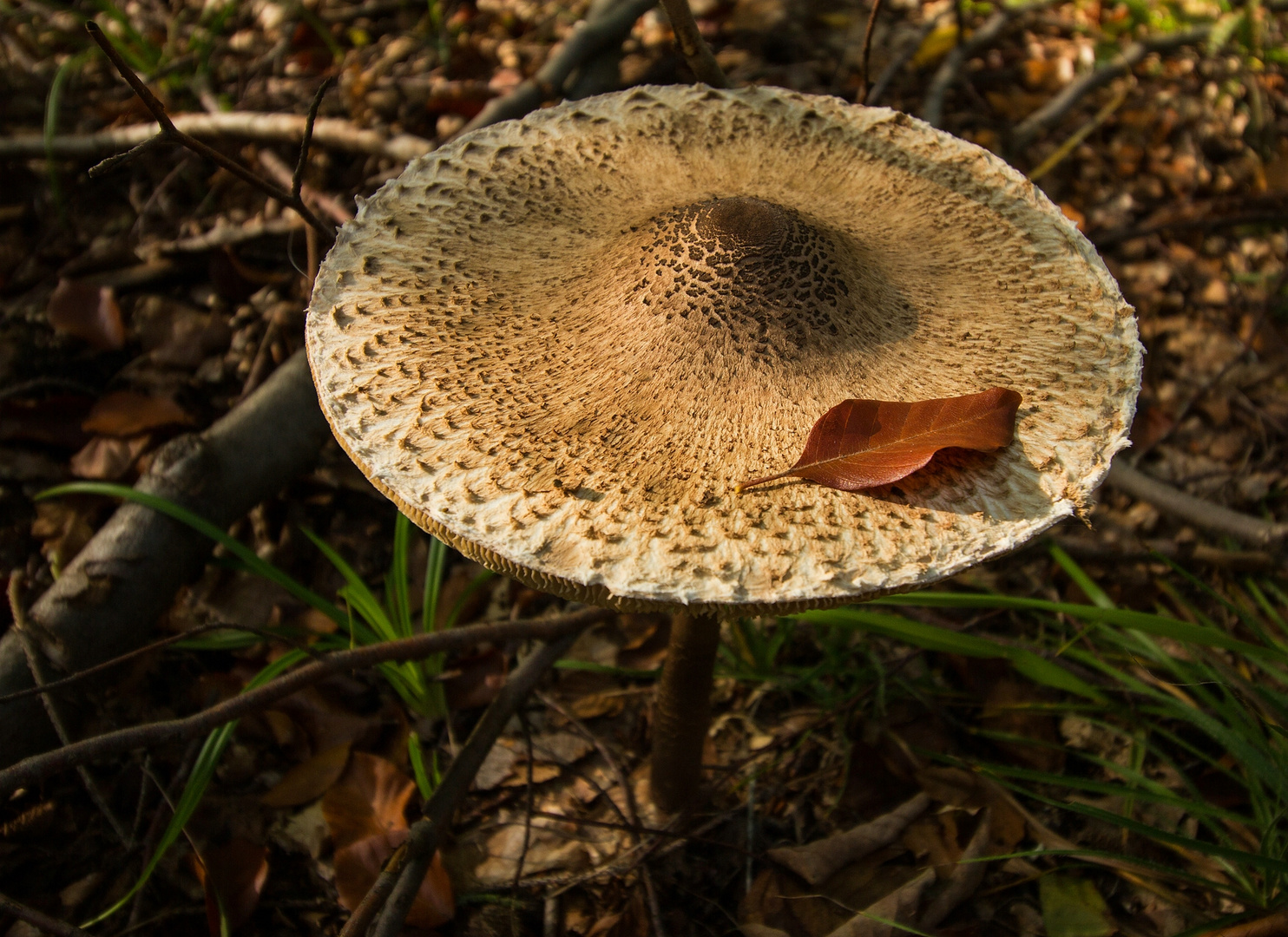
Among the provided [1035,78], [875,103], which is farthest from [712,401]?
[1035,78]

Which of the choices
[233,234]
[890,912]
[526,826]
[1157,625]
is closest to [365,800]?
[526,826]

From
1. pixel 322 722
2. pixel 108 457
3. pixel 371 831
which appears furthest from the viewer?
pixel 108 457

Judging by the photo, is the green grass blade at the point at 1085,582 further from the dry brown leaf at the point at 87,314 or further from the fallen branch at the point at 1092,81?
the dry brown leaf at the point at 87,314

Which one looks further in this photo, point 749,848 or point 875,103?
point 875,103

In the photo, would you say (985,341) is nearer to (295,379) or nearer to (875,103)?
(295,379)

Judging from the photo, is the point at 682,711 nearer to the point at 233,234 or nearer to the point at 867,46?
the point at 867,46

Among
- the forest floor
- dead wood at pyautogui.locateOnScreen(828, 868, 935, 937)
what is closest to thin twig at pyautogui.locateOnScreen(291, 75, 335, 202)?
the forest floor
